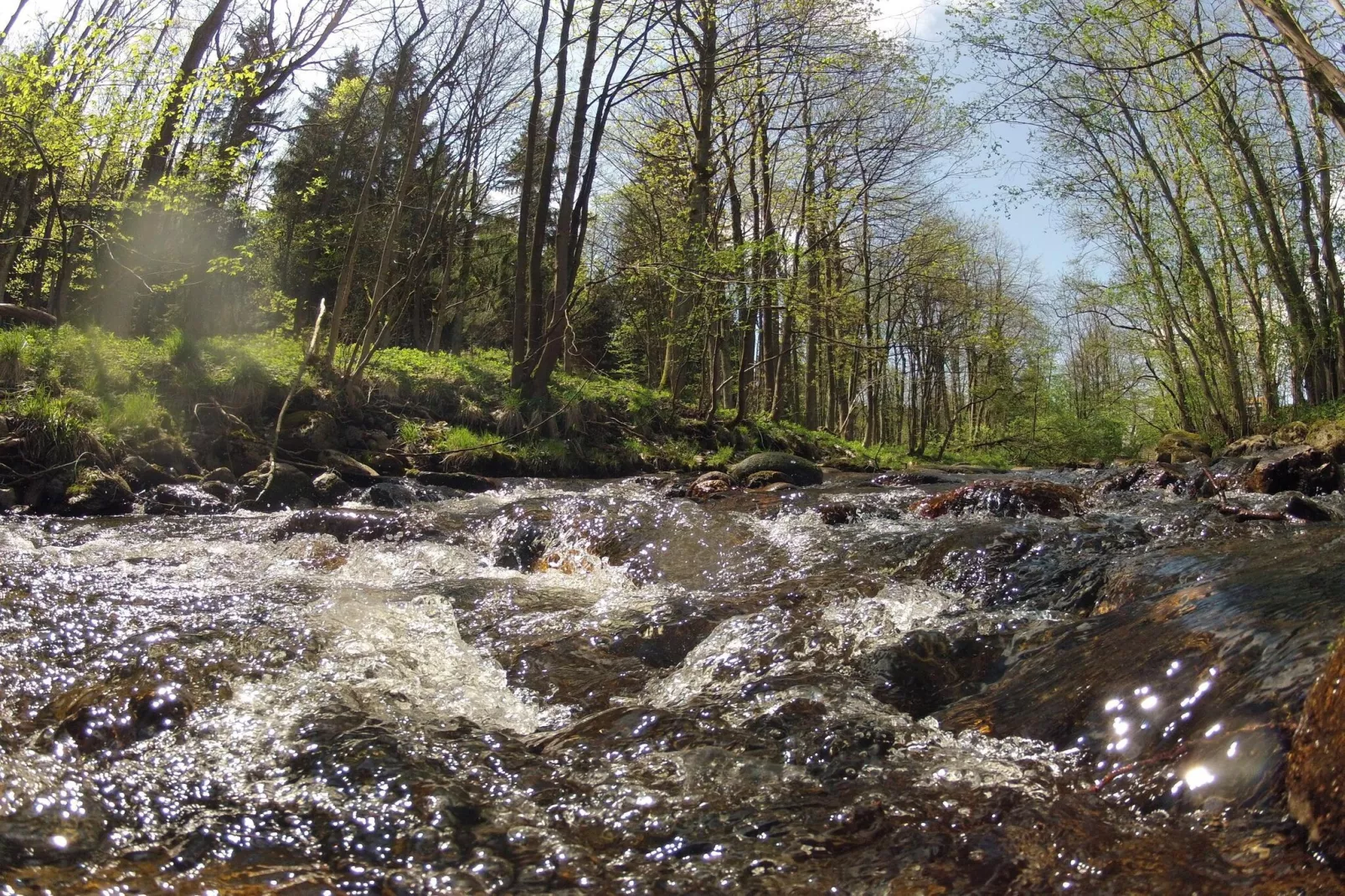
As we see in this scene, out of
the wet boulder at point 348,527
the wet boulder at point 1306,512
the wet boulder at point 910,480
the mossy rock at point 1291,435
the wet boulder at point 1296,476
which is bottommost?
the wet boulder at point 348,527

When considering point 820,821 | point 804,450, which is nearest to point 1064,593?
point 820,821

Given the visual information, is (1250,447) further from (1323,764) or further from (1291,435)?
(1323,764)

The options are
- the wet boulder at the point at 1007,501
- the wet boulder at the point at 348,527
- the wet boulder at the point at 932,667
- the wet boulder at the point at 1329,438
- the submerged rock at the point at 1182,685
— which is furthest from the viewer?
the wet boulder at the point at 1329,438

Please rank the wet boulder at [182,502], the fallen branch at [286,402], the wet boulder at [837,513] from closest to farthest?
the wet boulder at [837,513] → the wet boulder at [182,502] → the fallen branch at [286,402]

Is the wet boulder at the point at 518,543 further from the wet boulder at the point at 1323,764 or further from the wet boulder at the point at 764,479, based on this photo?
the wet boulder at the point at 1323,764

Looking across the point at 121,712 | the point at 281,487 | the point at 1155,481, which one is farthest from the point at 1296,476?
the point at 281,487

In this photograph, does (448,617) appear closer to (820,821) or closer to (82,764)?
(82,764)

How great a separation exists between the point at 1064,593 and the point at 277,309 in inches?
657

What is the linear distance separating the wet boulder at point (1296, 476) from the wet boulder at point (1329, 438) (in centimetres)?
245

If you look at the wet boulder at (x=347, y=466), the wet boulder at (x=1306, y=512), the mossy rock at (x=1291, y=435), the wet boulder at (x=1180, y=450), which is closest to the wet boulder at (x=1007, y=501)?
the wet boulder at (x=1306, y=512)

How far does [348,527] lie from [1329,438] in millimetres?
15482

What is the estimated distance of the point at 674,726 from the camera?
308 centimetres

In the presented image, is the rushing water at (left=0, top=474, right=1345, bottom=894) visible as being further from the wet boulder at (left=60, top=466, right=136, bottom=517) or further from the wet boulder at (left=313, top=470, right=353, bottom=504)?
the wet boulder at (left=313, top=470, right=353, bottom=504)

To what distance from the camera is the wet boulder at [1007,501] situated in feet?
25.1
